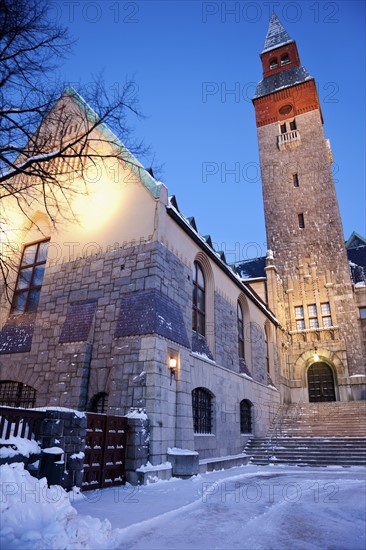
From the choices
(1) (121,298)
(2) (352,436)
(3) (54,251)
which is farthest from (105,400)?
(2) (352,436)

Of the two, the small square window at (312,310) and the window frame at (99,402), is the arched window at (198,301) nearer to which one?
the window frame at (99,402)

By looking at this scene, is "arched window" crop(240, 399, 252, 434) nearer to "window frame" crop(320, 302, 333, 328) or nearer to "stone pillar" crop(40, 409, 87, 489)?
"stone pillar" crop(40, 409, 87, 489)

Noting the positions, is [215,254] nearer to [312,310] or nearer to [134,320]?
[134,320]

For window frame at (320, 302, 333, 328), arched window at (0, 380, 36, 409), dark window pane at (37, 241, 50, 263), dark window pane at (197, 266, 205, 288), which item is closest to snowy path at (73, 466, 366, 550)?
arched window at (0, 380, 36, 409)

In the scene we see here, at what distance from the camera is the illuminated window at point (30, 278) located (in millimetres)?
13875

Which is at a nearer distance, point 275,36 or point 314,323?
point 314,323

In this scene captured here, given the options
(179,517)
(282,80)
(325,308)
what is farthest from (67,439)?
(282,80)

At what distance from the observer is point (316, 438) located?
15938 millimetres

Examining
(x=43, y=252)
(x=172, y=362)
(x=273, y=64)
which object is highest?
(x=273, y=64)

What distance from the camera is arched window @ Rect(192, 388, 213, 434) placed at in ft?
39.3

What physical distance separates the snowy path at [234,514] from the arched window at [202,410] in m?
2.73

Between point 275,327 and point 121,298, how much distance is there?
15.3 m

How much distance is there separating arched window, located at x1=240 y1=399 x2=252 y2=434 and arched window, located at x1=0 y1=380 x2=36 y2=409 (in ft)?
29.2

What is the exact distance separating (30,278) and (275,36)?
43.3 metres
